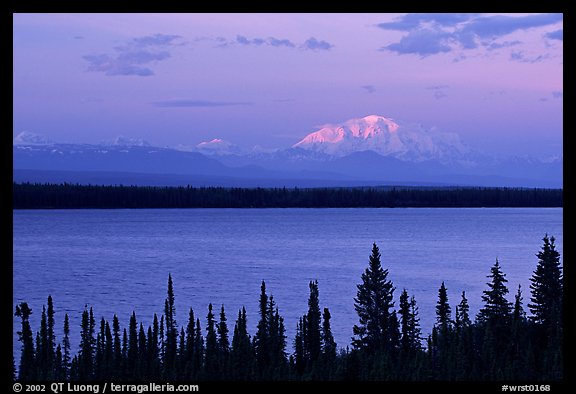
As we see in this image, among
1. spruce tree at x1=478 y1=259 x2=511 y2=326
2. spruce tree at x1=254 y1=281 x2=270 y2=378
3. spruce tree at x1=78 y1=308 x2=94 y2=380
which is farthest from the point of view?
spruce tree at x1=78 y1=308 x2=94 y2=380

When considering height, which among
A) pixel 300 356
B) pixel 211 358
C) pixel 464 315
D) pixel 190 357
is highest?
pixel 464 315

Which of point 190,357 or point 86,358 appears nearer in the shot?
point 86,358

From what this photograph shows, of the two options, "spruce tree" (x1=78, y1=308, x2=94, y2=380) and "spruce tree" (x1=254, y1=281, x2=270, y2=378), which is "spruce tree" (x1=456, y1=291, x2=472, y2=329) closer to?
"spruce tree" (x1=254, y1=281, x2=270, y2=378)

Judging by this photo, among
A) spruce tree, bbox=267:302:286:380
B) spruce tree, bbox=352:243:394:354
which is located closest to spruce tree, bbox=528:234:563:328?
spruce tree, bbox=352:243:394:354

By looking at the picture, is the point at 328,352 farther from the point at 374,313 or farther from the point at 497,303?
the point at 497,303

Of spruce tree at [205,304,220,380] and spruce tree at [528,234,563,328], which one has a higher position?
spruce tree at [528,234,563,328]

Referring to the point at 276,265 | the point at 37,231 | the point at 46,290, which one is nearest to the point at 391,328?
the point at 46,290

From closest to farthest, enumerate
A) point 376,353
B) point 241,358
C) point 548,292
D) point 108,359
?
point 376,353
point 548,292
point 241,358
point 108,359

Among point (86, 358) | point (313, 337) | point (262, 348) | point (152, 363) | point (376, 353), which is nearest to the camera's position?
point (376, 353)

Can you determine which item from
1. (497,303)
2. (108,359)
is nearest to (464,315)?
(497,303)

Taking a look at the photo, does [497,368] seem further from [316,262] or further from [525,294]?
[316,262]

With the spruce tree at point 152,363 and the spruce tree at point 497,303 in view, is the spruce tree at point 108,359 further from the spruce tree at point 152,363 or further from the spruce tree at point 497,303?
the spruce tree at point 497,303
